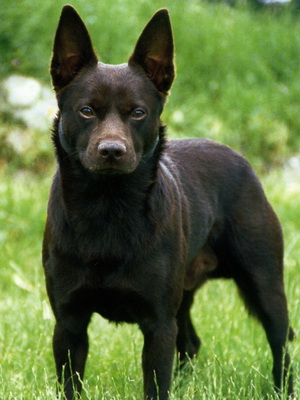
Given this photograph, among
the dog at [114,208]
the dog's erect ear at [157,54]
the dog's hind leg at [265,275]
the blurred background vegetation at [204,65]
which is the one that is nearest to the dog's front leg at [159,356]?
the dog at [114,208]

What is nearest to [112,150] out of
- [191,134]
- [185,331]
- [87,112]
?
[87,112]

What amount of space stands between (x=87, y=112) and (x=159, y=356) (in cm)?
103

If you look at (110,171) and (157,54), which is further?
(157,54)

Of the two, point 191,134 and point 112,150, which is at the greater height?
point 112,150

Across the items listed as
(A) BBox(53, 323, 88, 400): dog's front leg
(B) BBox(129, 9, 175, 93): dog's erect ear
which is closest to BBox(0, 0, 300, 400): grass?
(A) BBox(53, 323, 88, 400): dog's front leg

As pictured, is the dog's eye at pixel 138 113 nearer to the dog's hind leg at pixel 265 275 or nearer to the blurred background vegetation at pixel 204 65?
the dog's hind leg at pixel 265 275

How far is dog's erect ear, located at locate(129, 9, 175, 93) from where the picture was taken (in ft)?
10.9

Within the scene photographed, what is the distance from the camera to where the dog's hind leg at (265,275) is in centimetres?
389

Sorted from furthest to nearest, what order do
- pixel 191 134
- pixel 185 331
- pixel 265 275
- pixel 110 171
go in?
pixel 191 134 < pixel 185 331 < pixel 265 275 < pixel 110 171

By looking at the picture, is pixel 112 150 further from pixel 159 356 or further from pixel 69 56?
pixel 159 356

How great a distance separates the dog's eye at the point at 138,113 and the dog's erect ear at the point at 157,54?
0.78ft

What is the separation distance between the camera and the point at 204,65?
10023mm

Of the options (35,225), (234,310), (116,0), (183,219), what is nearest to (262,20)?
(116,0)

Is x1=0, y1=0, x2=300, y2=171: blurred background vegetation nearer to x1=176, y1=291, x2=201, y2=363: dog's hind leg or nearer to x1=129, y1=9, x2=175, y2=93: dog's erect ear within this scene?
x1=176, y1=291, x2=201, y2=363: dog's hind leg
